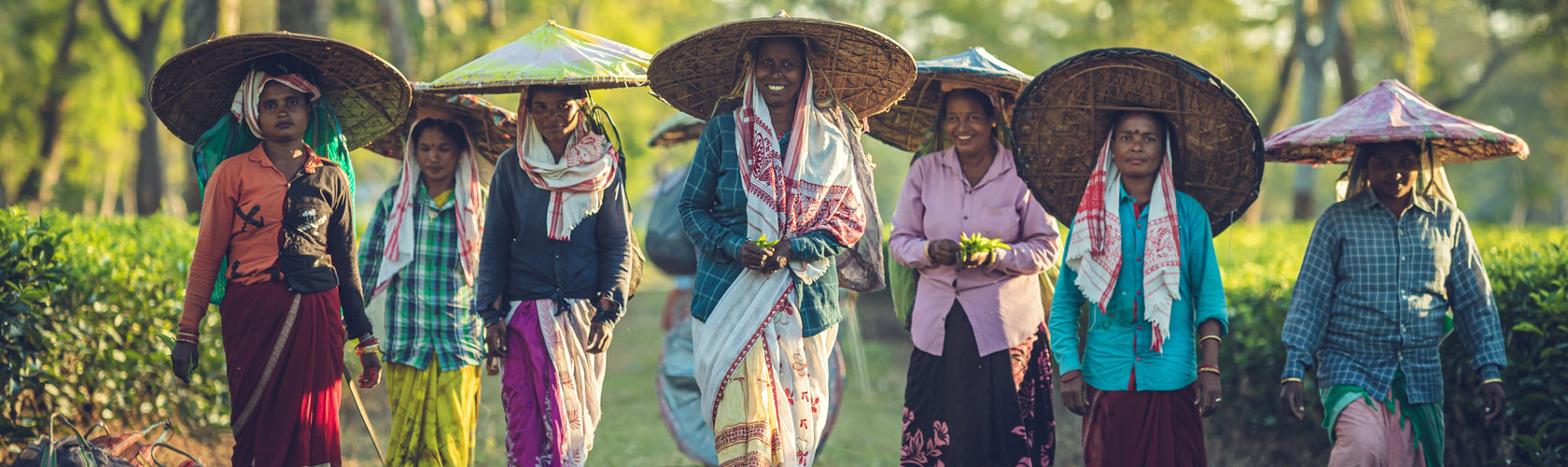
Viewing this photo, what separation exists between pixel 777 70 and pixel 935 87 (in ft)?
4.84

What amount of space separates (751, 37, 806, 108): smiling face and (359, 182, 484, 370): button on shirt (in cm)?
188

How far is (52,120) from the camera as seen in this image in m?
21.1

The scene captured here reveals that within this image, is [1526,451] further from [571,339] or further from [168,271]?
[168,271]

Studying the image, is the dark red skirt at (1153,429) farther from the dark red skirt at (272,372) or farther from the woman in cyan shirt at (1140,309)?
the dark red skirt at (272,372)

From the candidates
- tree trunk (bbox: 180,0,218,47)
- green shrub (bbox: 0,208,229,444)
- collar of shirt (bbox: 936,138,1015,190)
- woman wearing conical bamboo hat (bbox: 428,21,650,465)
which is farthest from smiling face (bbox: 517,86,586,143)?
tree trunk (bbox: 180,0,218,47)

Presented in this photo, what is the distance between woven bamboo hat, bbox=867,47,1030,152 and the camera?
5629 millimetres

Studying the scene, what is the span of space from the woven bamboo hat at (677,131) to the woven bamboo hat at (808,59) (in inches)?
104

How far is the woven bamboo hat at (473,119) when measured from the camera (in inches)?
231

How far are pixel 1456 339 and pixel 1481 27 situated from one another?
156 feet

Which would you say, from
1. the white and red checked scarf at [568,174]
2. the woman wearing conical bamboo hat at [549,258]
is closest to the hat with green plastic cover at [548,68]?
the woman wearing conical bamboo hat at [549,258]

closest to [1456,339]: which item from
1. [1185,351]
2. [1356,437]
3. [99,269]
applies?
[1356,437]

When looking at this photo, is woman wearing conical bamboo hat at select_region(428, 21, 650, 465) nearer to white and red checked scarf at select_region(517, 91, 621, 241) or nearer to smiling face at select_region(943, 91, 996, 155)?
white and red checked scarf at select_region(517, 91, 621, 241)

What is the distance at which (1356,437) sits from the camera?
4934mm

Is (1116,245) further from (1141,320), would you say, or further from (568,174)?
(568,174)
